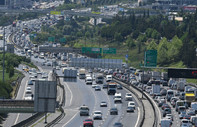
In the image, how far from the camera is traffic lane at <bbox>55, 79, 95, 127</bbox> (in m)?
85.5

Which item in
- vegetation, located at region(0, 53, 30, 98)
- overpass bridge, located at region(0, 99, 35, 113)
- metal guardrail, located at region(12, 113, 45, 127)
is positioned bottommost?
vegetation, located at region(0, 53, 30, 98)

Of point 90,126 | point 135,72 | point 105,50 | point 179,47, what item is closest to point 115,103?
point 90,126

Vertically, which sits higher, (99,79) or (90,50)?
(90,50)

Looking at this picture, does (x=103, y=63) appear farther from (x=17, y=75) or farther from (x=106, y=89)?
(x=17, y=75)

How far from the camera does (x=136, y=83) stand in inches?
5354

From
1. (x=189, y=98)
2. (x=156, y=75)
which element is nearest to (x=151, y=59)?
(x=189, y=98)

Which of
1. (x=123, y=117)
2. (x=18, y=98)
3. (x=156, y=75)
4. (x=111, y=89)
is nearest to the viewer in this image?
(x=123, y=117)

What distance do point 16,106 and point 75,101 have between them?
35.0m

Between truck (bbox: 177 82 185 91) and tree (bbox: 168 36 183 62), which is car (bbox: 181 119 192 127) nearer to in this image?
truck (bbox: 177 82 185 91)

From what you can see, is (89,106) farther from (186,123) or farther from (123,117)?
(186,123)

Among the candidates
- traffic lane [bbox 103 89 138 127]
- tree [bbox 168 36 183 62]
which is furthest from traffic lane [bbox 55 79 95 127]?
tree [bbox 168 36 183 62]

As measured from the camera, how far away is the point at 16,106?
80000mm

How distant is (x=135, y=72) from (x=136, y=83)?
88.9 feet

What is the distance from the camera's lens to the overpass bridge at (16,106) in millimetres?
79062
